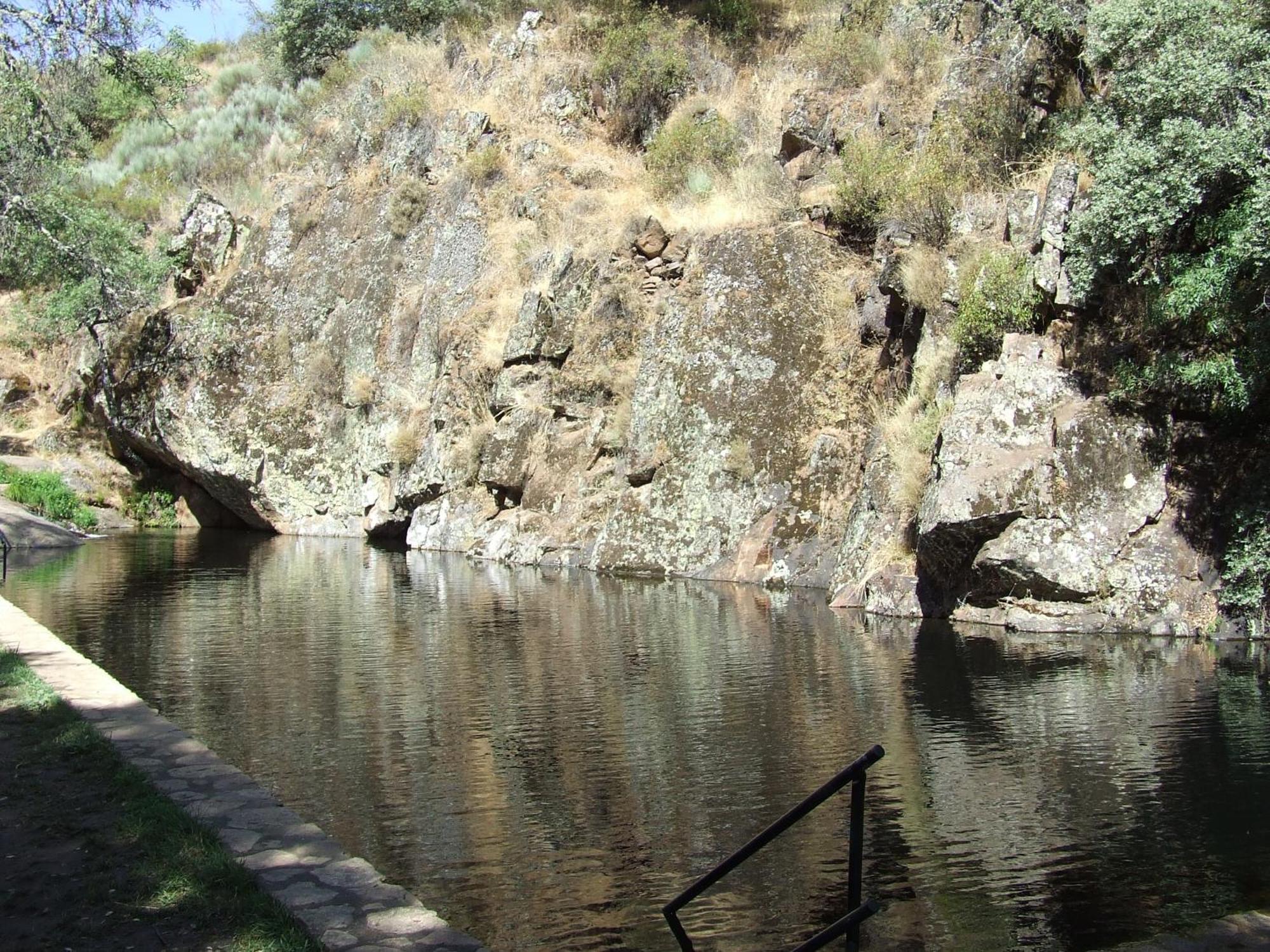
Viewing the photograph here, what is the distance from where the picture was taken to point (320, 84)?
41969mm

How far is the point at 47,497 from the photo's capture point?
31.5 metres

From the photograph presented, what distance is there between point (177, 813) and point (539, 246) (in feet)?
80.4

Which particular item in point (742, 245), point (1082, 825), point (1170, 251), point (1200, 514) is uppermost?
point (742, 245)

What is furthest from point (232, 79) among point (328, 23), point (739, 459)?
point (739, 459)

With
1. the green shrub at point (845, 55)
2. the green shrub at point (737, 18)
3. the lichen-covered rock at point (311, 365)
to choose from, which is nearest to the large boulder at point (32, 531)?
the lichen-covered rock at point (311, 365)

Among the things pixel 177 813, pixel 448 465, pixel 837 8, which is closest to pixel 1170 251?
pixel 177 813

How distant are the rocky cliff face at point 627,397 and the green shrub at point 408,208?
0.09 m

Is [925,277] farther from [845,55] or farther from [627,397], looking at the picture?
[845,55]

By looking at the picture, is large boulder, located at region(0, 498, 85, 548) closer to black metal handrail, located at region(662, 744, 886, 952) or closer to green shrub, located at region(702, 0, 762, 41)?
green shrub, located at region(702, 0, 762, 41)

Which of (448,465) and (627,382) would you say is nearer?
(627,382)

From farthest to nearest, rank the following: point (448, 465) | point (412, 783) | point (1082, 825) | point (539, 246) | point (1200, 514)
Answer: point (539, 246) < point (448, 465) < point (1200, 514) < point (412, 783) < point (1082, 825)

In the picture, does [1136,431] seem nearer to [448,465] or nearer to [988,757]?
[988,757]

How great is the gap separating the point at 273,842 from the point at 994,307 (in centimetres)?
1392

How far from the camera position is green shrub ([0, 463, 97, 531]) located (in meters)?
31.3
